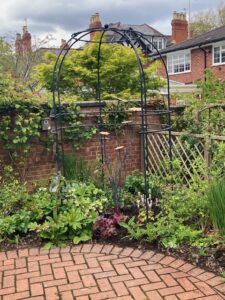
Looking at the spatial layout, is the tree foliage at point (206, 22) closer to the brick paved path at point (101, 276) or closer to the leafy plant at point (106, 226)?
the leafy plant at point (106, 226)

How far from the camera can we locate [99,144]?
5691 mm

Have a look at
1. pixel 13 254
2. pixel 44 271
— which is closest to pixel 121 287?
pixel 44 271

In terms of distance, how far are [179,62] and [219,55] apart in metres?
3.69

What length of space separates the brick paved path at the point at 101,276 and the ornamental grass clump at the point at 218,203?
0.57m

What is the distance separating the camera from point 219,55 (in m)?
19.5

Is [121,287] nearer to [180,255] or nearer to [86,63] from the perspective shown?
[180,255]

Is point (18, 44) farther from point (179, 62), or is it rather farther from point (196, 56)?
point (179, 62)

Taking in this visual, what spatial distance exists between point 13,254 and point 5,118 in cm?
205

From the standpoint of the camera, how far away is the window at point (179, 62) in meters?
22.0

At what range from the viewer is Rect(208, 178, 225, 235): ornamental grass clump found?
3.41m

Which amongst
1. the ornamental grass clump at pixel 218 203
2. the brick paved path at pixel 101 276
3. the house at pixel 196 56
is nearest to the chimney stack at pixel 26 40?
the house at pixel 196 56

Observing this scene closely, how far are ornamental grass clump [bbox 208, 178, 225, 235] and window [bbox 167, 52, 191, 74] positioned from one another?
19.7 metres

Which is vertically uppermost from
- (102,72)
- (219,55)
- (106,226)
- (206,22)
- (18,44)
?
(206,22)

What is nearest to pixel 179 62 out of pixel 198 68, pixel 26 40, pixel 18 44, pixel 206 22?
pixel 198 68
